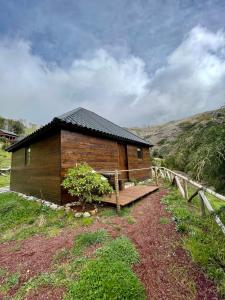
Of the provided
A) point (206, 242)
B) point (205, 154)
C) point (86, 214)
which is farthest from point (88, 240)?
point (205, 154)

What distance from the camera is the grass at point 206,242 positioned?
247 cm

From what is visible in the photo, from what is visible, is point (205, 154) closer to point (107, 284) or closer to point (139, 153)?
point (107, 284)

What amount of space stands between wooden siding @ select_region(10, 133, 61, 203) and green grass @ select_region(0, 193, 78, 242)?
83 cm

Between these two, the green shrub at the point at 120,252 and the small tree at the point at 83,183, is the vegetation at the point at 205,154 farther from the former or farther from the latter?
the small tree at the point at 83,183

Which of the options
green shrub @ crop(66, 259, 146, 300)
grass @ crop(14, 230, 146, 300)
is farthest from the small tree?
green shrub @ crop(66, 259, 146, 300)

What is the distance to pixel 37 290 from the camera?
2379 mm

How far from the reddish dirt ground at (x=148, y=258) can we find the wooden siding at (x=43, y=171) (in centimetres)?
266

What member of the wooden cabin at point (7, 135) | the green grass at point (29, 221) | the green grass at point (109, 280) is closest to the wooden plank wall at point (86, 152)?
the green grass at point (29, 221)

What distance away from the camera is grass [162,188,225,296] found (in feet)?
8.10

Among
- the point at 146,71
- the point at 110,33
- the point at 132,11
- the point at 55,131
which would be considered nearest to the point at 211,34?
the point at 132,11

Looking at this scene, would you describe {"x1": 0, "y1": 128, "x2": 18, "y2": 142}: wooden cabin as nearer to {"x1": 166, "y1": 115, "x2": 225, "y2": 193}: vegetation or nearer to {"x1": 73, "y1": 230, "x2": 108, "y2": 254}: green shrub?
{"x1": 73, "y1": 230, "x2": 108, "y2": 254}: green shrub

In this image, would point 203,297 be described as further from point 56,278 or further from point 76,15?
point 76,15

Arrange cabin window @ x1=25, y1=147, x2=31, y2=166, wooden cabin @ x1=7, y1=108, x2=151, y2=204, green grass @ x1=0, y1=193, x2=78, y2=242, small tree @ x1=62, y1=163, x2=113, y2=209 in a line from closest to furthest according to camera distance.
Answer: green grass @ x1=0, y1=193, x2=78, y2=242 < small tree @ x1=62, y1=163, x2=113, y2=209 < wooden cabin @ x1=7, y1=108, x2=151, y2=204 < cabin window @ x1=25, y1=147, x2=31, y2=166

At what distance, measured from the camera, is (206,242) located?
3197mm
